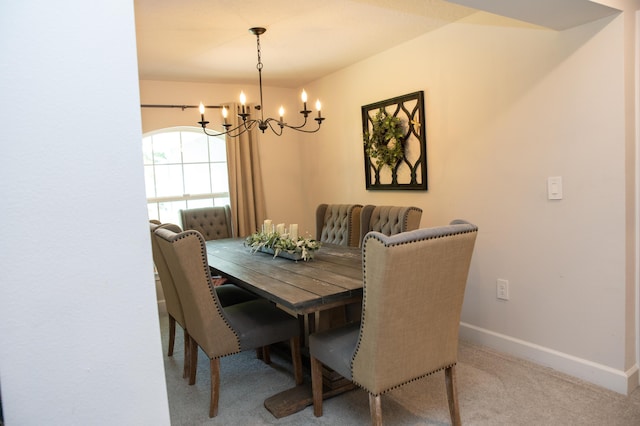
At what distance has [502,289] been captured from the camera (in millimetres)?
3205

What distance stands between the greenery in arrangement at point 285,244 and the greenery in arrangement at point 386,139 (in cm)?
118

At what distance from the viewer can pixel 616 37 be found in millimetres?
2420

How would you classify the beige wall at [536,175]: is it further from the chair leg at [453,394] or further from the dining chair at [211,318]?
the dining chair at [211,318]

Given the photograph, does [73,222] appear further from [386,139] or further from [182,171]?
[182,171]

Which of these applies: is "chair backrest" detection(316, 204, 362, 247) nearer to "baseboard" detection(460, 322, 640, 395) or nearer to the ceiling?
"baseboard" detection(460, 322, 640, 395)

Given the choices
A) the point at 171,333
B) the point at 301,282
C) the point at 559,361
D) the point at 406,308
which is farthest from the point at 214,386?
the point at 559,361

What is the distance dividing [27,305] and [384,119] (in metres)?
3.41

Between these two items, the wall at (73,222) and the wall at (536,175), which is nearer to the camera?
the wall at (73,222)

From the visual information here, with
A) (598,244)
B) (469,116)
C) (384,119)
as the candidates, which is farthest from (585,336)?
(384,119)

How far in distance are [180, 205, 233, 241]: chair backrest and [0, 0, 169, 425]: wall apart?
3530 millimetres

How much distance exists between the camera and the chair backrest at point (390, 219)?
3.38 m

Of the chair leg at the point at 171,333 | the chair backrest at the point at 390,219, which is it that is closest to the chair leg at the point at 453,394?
the chair backrest at the point at 390,219

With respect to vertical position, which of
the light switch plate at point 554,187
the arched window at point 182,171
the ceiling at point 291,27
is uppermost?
the ceiling at point 291,27

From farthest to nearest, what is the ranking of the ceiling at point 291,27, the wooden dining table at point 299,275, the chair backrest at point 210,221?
the chair backrest at point 210,221 → the ceiling at point 291,27 → the wooden dining table at point 299,275
